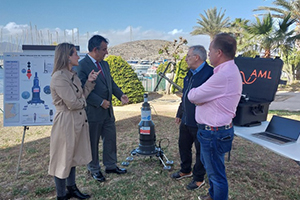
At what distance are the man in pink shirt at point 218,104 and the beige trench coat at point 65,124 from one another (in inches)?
46.5

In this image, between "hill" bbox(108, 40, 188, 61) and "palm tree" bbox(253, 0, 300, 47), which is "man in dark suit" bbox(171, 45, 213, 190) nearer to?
"palm tree" bbox(253, 0, 300, 47)

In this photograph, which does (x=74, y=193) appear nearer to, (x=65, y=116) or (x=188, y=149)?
(x=65, y=116)

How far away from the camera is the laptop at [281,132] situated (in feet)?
8.11

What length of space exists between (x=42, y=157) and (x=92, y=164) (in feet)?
5.12

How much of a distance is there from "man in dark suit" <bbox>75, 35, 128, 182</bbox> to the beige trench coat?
0.52m

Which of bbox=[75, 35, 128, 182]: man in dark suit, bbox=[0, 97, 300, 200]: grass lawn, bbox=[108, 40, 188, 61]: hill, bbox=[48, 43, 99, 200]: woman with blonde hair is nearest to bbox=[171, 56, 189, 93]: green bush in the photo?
bbox=[0, 97, 300, 200]: grass lawn

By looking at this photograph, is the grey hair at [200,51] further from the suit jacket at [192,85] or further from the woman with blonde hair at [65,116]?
the woman with blonde hair at [65,116]

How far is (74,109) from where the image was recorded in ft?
7.86

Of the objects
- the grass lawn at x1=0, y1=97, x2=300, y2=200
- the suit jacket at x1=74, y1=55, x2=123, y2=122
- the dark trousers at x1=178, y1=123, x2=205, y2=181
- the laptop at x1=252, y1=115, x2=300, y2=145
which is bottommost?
the grass lawn at x1=0, y1=97, x2=300, y2=200

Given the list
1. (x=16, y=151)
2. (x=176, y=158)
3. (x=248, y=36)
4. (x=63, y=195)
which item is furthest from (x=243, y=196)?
(x=248, y=36)

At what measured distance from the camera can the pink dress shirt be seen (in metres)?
2.00

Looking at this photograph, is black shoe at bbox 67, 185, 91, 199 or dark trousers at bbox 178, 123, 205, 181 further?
dark trousers at bbox 178, 123, 205, 181

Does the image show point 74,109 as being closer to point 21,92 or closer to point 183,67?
point 21,92

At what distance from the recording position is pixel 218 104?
6.75 ft
